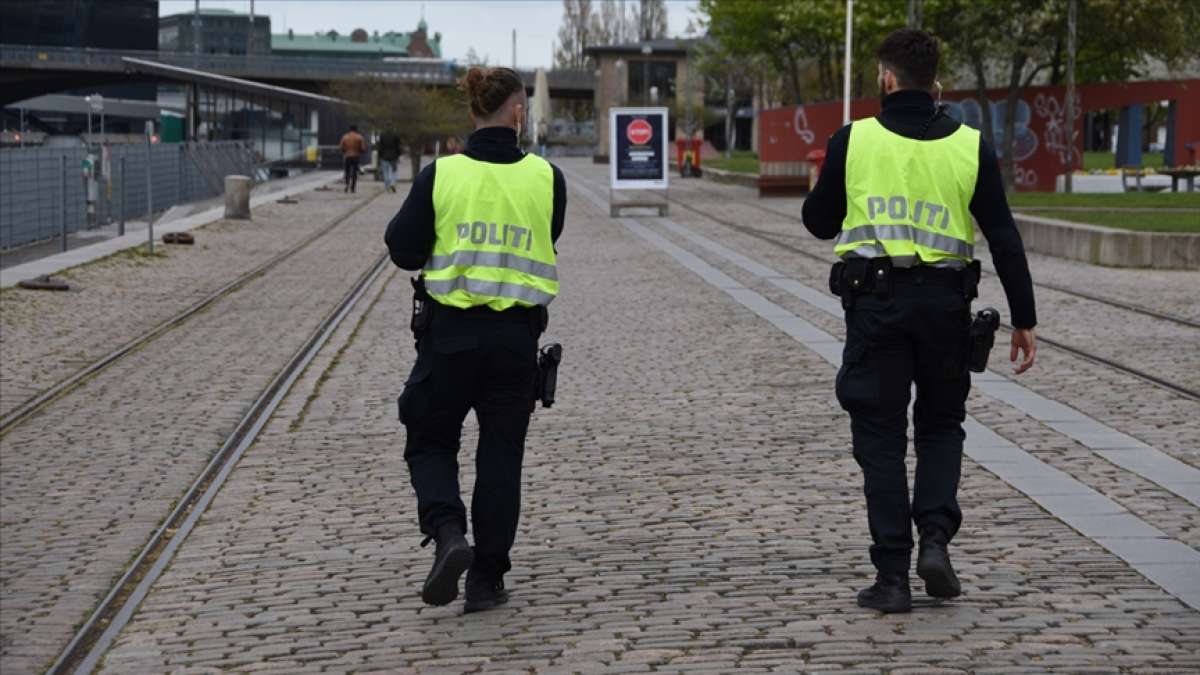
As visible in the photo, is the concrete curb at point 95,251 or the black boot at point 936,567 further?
the concrete curb at point 95,251

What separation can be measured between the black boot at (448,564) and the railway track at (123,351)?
226 inches

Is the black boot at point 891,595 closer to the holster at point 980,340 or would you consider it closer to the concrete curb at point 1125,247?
the holster at point 980,340

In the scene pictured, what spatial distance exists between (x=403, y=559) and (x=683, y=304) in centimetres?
1103

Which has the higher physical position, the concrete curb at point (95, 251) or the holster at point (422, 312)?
the holster at point (422, 312)

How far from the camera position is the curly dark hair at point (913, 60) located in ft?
19.8

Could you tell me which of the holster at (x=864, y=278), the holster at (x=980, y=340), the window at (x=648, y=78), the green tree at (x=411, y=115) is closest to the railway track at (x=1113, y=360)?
the holster at (x=980, y=340)

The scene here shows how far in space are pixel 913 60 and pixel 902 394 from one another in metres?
1.08

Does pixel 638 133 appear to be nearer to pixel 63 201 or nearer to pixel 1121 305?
pixel 63 201

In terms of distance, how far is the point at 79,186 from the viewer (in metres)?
30.7

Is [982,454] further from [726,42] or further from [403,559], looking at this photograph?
[726,42]

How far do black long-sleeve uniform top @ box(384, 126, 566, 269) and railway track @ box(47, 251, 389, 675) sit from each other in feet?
5.42

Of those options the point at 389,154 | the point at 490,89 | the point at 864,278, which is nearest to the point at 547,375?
the point at 490,89

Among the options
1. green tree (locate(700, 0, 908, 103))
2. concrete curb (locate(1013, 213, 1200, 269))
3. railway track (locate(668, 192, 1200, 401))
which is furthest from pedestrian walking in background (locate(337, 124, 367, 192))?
concrete curb (locate(1013, 213, 1200, 269))

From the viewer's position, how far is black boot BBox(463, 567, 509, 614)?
621 centimetres
